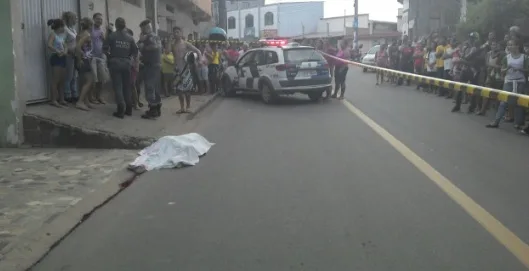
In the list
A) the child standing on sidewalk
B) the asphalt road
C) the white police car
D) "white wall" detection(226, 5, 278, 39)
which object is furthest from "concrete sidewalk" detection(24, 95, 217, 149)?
"white wall" detection(226, 5, 278, 39)

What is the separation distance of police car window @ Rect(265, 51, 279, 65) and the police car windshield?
287 mm

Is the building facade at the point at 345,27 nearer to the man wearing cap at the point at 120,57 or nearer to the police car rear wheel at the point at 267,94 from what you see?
the police car rear wheel at the point at 267,94

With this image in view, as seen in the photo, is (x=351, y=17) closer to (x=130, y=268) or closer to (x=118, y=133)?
(x=118, y=133)

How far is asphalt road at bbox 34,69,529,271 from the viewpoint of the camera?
4.34 m

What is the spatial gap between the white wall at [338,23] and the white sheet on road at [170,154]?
63.0m

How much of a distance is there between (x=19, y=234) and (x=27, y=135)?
4.40m

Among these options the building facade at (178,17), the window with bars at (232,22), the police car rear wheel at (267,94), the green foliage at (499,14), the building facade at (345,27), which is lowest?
the police car rear wheel at (267,94)

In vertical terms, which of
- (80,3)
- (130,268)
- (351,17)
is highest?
(351,17)

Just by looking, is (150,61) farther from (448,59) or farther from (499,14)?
(499,14)

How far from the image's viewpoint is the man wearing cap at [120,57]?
33.9 ft

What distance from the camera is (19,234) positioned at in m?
4.89

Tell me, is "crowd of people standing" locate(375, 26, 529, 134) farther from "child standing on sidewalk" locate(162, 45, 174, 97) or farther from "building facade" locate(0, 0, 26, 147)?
"building facade" locate(0, 0, 26, 147)

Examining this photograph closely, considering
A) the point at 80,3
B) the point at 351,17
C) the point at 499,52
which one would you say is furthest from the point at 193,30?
the point at 351,17

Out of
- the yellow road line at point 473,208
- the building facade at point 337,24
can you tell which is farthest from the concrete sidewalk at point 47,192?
the building facade at point 337,24
